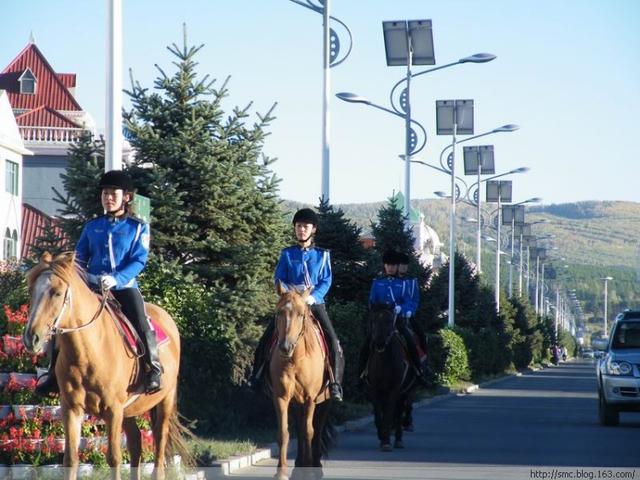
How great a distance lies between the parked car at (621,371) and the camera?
24.0m

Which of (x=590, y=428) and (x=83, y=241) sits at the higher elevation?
(x=83, y=241)

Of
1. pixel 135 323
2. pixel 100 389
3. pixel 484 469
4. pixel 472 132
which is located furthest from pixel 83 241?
pixel 472 132

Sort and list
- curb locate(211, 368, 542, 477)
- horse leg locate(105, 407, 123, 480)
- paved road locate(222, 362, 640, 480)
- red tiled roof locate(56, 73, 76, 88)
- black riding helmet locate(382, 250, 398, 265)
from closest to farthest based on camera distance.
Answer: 1. horse leg locate(105, 407, 123, 480)
2. curb locate(211, 368, 542, 477)
3. paved road locate(222, 362, 640, 480)
4. black riding helmet locate(382, 250, 398, 265)
5. red tiled roof locate(56, 73, 76, 88)

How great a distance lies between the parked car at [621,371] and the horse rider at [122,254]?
545 inches

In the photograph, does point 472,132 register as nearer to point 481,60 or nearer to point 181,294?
point 481,60

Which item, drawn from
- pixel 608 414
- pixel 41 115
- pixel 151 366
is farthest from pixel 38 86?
pixel 151 366

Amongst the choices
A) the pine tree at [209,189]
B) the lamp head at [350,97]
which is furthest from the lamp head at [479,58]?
the pine tree at [209,189]

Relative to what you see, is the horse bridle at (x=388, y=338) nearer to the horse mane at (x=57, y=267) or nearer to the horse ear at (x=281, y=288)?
the horse ear at (x=281, y=288)

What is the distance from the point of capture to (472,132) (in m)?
57.0

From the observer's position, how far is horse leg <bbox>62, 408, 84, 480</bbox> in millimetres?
10391

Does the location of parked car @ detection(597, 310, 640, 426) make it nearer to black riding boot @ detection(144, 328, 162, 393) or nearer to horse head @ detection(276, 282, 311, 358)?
horse head @ detection(276, 282, 311, 358)

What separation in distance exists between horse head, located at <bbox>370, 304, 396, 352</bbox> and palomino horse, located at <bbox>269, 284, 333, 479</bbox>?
4.08 m

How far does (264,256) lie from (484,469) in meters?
5.25

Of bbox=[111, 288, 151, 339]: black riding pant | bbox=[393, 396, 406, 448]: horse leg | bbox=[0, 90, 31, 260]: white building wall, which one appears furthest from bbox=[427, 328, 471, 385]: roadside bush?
bbox=[111, 288, 151, 339]: black riding pant
